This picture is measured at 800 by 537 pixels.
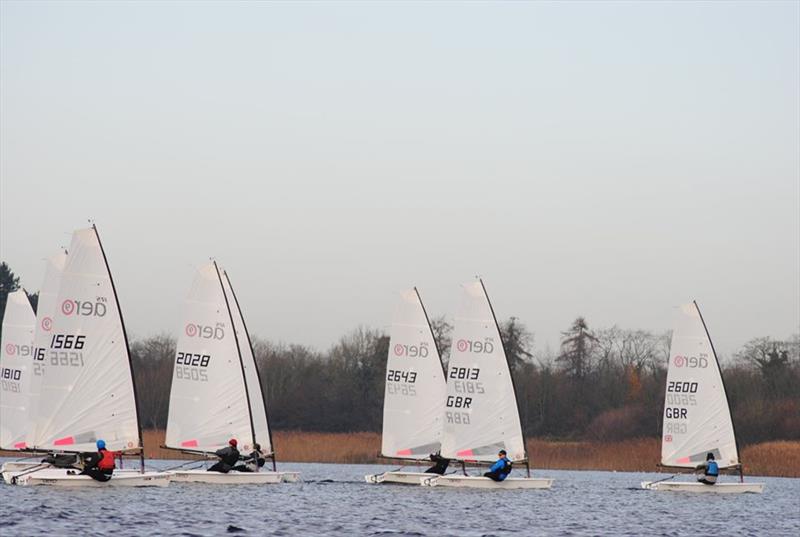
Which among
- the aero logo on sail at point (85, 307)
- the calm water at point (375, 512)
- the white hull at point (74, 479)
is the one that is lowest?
the calm water at point (375, 512)

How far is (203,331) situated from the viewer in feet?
138

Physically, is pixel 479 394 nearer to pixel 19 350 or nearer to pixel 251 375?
pixel 251 375

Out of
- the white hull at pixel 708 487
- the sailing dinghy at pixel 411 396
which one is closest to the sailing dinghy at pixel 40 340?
the sailing dinghy at pixel 411 396

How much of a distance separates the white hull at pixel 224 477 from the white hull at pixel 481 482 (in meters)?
5.03

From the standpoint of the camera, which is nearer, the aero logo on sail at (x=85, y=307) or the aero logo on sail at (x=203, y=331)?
the aero logo on sail at (x=85, y=307)

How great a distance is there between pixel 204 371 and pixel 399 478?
Answer: 286 inches

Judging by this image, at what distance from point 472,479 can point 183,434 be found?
29.7 ft

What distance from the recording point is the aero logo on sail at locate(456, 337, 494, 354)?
144ft

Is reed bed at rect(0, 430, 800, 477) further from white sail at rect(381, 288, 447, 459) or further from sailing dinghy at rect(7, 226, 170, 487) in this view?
sailing dinghy at rect(7, 226, 170, 487)

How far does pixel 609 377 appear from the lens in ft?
316

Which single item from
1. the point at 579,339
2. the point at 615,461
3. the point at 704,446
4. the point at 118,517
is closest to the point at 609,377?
the point at 579,339

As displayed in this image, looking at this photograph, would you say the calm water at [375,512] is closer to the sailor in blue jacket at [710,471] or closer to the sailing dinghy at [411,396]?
the sailor in blue jacket at [710,471]

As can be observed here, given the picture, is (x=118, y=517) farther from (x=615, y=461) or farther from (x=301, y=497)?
(x=615, y=461)

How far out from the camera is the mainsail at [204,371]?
1650 inches
